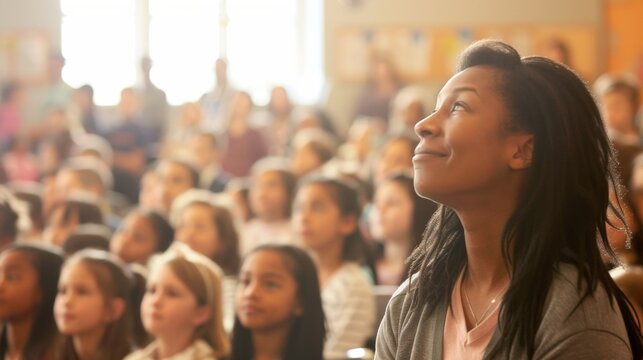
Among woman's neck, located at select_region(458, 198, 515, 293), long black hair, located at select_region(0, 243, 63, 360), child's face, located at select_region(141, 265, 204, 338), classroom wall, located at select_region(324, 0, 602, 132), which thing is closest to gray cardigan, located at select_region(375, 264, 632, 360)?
woman's neck, located at select_region(458, 198, 515, 293)

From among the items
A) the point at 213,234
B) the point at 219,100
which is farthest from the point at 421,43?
the point at 213,234

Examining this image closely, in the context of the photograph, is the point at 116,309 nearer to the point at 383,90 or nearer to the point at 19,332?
the point at 19,332

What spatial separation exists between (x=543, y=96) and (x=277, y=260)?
1.95 metres

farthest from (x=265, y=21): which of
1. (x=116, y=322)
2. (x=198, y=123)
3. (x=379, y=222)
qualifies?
(x=116, y=322)

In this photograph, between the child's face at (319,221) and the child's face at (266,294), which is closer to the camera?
the child's face at (266,294)

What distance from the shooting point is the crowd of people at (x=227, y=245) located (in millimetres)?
3486

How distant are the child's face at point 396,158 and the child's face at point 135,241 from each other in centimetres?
126

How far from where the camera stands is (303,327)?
3.46m

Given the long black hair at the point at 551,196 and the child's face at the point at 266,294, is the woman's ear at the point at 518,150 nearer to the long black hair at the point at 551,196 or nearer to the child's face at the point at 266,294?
the long black hair at the point at 551,196

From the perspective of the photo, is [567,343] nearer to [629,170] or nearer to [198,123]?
[629,170]

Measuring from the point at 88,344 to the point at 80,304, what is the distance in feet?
0.45

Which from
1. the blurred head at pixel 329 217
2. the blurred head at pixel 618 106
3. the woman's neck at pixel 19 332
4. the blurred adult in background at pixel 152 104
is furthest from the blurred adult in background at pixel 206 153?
the woman's neck at pixel 19 332

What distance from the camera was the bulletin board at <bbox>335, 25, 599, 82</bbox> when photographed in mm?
11453

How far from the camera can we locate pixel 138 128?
9.38m
